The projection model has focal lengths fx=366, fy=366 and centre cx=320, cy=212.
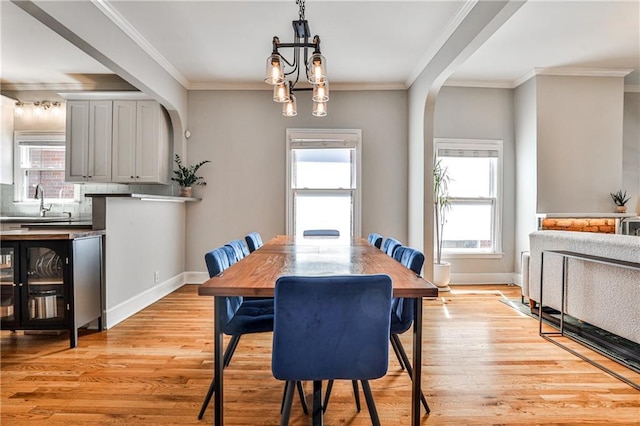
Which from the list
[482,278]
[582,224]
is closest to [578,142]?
[582,224]

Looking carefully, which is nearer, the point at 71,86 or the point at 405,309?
the point at 405,309

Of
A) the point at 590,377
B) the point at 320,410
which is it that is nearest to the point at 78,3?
the point at 320,410

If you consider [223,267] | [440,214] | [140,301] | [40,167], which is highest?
[40,167]

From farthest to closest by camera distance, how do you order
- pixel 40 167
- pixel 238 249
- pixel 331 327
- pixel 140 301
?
pixel 40 167, pixel 140 301, pixel 238 249, pixel 331 327

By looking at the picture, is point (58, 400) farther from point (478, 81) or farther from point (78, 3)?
point (478, 81)

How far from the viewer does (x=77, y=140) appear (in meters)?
4.65

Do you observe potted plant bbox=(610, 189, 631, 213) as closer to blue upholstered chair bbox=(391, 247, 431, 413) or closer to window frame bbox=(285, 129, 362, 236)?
window frame bbox=(285, 129, 362, 236)

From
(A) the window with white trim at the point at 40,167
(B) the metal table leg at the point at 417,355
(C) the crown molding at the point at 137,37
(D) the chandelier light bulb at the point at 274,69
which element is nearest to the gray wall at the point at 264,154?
(C) the crown molding at the point at 137,37

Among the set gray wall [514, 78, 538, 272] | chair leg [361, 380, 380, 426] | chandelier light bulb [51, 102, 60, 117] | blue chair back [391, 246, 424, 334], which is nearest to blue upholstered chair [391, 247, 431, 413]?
blue chair back [391, 246, 424, 334]

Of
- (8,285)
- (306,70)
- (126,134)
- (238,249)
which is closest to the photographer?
(306,70)

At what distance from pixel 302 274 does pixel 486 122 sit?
172 inches

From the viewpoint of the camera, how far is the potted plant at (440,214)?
184 inches

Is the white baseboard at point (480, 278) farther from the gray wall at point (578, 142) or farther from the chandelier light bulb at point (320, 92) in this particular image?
the chandelier light bulb at point (320, 92)

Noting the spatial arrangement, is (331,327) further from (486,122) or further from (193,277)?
A: (486,122)
